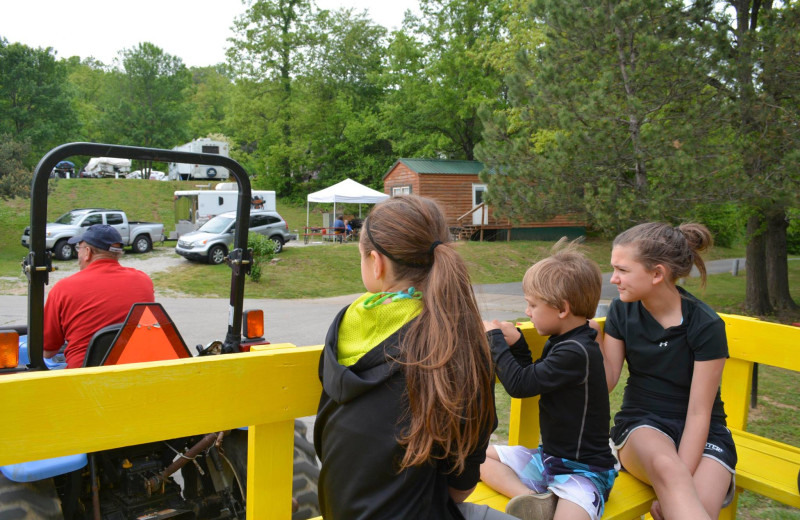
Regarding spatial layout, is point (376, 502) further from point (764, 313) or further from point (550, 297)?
point (764, 313)

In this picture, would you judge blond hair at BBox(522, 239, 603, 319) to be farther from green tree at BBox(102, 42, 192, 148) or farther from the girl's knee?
green tree at BBox(102, 42, 192, 148)

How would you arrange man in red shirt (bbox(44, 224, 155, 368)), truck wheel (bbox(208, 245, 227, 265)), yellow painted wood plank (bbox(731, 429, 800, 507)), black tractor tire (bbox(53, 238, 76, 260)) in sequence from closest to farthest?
yellow painted wood plank (bbox(731, 429, 800, 507))
man in red shirt (bbox(44, 224, 155, 368))
truck wheel (bbox(208, 245, 227, 265))
black tractor tire (bbox(53, 238, 76, 260))

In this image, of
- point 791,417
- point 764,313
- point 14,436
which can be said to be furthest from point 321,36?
point 14,436

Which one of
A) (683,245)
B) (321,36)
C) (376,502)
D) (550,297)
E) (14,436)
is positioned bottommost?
(376,502)

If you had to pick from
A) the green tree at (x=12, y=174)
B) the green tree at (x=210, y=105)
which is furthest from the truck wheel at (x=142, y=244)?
the green tree at (x=210, y=105)

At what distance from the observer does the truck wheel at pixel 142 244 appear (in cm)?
2278

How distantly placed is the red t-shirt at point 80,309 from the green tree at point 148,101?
4775 cm

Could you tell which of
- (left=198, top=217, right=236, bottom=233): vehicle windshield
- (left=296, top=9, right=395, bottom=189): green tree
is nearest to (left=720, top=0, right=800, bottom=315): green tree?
(left=198, top=217, right=236, bottom=233): vehicle windshield

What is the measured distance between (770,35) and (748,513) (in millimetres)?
9884

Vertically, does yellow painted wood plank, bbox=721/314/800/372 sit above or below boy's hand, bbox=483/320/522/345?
below

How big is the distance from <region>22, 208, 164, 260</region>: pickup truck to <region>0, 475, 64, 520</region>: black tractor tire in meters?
17.7

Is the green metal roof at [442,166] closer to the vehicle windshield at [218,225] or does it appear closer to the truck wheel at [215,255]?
the vehicle windshield at [218,225]

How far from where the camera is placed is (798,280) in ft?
66.4

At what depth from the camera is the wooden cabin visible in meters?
29.0
